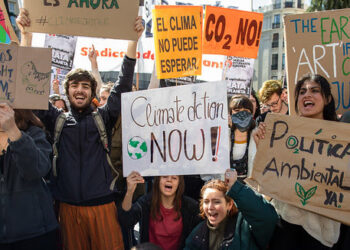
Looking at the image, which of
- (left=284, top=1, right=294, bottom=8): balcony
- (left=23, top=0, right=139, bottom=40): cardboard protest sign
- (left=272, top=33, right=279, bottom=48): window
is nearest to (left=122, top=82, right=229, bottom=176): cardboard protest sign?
(left=23, top=0, right=139, bottom=40): cardboard protest sign

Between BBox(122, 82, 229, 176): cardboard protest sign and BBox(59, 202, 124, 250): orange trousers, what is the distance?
39 centimetres

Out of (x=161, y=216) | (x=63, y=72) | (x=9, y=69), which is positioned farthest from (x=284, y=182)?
(x=63, y=72)

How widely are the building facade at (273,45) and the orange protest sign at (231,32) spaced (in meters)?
38.0

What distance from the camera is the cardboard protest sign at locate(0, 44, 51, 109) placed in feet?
8.27

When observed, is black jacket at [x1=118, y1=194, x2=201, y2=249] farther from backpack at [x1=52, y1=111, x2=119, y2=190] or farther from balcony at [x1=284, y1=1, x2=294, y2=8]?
balcony at [x1=284, y1=1, x2=294, y2=8]

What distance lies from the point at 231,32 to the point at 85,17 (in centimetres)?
228

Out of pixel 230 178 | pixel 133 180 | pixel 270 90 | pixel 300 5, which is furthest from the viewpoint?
pixel 300 5

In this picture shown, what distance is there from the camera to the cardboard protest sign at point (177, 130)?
263cm

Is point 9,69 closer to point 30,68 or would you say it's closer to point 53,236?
point 30,68

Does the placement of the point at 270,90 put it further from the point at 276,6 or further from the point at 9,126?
the point at 276,6

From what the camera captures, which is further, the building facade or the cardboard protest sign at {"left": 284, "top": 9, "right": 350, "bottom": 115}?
the building facade

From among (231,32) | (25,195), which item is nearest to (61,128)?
(25,195)

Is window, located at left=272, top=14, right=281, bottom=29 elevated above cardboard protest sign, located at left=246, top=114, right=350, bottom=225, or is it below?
above

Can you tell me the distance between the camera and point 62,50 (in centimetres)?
562
